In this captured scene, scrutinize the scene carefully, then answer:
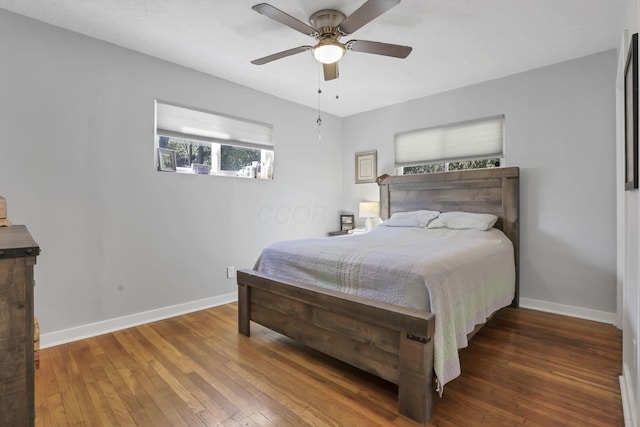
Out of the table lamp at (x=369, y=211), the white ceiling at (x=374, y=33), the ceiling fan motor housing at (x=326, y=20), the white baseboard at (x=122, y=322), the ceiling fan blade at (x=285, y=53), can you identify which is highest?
the white ceiling at (x=374, y=33)

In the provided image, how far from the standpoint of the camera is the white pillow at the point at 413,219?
11.4ft

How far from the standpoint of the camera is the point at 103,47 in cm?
269

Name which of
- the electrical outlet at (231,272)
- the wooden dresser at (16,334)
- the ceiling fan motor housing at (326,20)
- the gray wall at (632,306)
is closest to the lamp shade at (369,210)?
the electrical outlet at (231,272)

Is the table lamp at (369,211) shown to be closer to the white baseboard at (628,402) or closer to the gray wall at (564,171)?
the gray wall at (564,171)

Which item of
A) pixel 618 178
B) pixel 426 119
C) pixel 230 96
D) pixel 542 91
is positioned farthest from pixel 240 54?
pixel 618 178

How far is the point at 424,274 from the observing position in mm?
1700

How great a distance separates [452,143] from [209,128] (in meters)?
2.82

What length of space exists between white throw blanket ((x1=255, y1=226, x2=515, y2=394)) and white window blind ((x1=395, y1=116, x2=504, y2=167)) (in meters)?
1.24

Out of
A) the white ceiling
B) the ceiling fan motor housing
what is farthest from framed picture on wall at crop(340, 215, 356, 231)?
the ceiling fan motor housing

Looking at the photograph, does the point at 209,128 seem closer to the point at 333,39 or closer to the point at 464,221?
the point at 333,39

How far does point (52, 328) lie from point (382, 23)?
3.42m

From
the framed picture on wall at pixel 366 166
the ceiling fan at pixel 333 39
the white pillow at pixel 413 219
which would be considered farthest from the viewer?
the framed picture on wall at pixel 366 166

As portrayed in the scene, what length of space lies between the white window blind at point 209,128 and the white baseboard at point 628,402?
3633mm

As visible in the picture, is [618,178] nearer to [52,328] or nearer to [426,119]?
[426,119]
